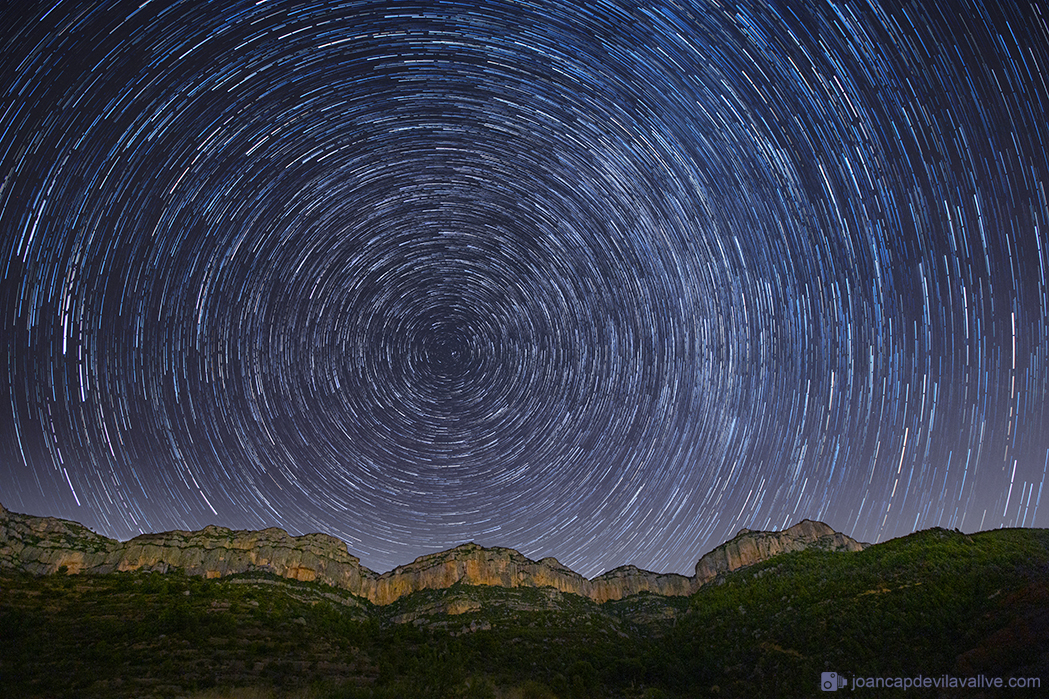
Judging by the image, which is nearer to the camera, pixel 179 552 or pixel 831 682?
pixel 831 682

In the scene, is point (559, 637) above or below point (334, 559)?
below

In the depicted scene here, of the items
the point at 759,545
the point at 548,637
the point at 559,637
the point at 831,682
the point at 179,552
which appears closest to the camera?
the point at 831,682

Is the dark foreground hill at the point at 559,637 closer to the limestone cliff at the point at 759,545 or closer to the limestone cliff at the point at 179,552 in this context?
the limestone cliff at the point at 179,552

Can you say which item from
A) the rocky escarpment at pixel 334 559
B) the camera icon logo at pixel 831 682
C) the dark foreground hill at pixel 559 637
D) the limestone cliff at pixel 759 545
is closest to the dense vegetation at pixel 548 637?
the dark foreground hill at pixel 559 637

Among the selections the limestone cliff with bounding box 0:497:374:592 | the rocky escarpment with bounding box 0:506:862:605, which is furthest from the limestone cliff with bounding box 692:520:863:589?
the limestone cliff with bounding box 0:497:374:592

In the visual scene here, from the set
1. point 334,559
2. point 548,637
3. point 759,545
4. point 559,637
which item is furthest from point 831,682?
point 334,559

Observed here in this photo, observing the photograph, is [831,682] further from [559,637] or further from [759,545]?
[759,545]

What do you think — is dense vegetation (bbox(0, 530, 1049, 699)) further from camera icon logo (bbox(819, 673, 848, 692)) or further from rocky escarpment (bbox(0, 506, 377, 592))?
rocky escarpment (bbox(0, 506, 377, 592))
